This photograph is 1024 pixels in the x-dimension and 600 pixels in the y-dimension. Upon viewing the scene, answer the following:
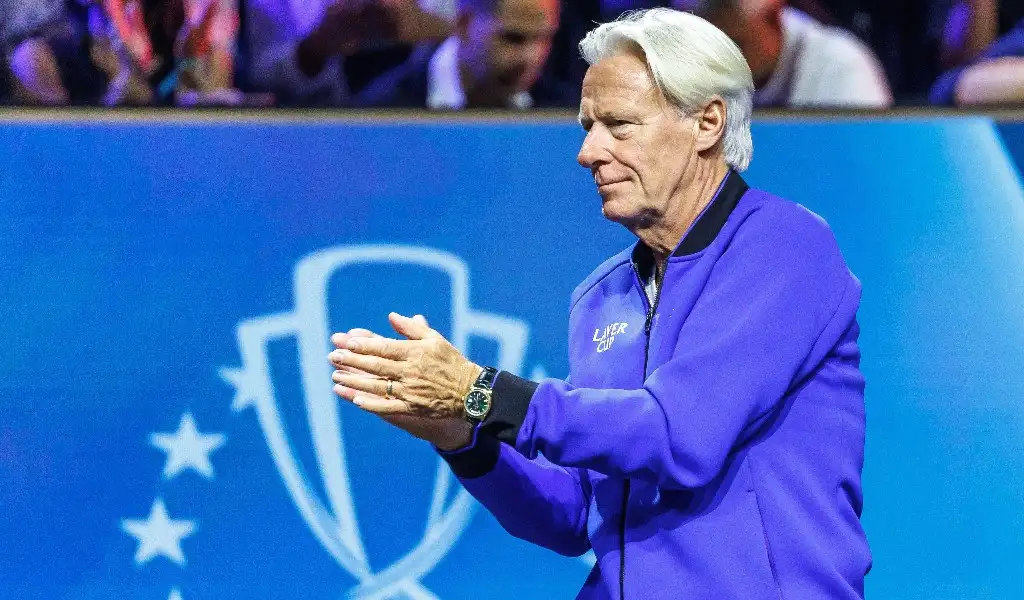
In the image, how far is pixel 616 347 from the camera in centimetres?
160

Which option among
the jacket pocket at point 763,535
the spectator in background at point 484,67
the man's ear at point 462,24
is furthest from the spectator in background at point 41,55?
the jacket pocket at point 763,535

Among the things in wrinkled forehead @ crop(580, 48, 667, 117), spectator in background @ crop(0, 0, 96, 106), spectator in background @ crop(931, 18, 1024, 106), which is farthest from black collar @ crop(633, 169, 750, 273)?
spectator in background @ crop(0, 0, 96, 106)

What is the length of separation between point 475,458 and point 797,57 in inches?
57.0

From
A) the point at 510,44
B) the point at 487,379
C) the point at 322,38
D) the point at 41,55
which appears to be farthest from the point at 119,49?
the point at 487,379

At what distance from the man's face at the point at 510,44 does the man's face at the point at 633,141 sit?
1058 mm

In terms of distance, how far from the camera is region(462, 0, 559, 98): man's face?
262 cm

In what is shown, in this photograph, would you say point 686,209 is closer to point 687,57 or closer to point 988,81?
point 687,57

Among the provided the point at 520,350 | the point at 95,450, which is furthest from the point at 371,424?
the point at 95,450

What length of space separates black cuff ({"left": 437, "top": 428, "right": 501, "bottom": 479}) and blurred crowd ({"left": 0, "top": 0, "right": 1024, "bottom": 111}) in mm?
1158

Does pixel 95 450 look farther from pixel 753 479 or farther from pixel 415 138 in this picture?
pixel 753 479

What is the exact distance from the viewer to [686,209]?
1.60 m

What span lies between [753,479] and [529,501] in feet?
1.22

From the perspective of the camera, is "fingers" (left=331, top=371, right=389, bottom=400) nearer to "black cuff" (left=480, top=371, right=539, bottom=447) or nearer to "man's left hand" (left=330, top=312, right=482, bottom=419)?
"man's left hand" (left=330, top=312, right=482, bottom=419)

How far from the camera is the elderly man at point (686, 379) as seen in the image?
4.55 feet
